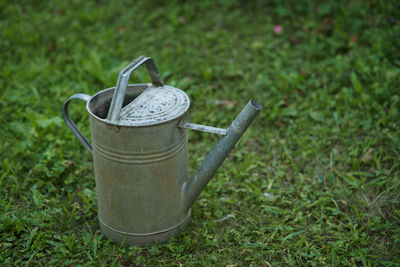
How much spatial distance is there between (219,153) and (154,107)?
1.24ft

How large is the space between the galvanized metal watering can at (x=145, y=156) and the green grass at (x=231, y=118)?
0.46ft

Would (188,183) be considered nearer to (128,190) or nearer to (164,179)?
(164,179)

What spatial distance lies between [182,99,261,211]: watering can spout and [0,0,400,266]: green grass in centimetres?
29

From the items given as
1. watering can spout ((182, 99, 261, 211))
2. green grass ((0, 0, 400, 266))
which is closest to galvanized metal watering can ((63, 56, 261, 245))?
watering can spout ((182, 99, 261, 211))

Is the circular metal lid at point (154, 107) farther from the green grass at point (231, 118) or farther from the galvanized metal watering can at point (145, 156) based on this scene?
the green grass at point (231, 118)

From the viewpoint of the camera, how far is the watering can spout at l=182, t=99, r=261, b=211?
6.07 ft

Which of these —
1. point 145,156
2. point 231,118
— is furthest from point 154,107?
point 231,118

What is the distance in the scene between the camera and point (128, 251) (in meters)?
2.11

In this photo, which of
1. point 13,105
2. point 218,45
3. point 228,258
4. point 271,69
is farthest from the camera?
point 218,45

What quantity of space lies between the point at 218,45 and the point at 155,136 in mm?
2425

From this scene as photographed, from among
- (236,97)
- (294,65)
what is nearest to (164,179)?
(236,97)

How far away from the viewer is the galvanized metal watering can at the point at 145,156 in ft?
5.96

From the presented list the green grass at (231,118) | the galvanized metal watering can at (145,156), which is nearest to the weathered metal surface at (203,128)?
the galvanized metal watering can at (145,156)

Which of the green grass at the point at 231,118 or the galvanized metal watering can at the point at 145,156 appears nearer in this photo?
the galvanized metal watering can at the point at 145,156
